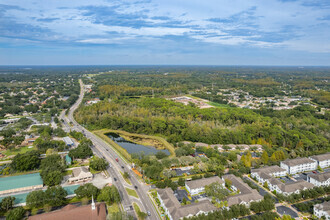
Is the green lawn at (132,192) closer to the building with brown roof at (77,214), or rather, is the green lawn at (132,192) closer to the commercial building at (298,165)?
the building with brown roof at (77,214)

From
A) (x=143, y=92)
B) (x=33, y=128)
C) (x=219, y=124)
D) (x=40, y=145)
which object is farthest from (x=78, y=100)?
(x=219, y=124)

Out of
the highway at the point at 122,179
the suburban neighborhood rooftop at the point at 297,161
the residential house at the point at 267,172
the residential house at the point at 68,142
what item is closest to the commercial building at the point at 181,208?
the highway at the point at 122,179

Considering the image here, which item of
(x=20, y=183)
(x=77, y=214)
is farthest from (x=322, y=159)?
(x=20, y=183)

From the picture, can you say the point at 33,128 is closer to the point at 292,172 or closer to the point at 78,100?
the point at 78,100

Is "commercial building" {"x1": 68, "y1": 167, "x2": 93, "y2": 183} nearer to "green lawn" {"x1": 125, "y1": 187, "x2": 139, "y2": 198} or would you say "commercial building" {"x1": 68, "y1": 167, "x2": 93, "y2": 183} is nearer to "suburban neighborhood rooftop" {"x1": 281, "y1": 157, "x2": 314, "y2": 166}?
"green lawn" {"x1": 125, "y1": 187, "x2": 139, "y2": 198}

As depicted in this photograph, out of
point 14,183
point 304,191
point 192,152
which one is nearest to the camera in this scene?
point 304,191

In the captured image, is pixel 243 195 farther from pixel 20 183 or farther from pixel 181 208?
pixel 20 183

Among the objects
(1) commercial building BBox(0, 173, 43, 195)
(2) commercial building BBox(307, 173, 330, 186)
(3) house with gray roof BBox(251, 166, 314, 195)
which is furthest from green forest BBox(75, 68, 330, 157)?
(1) commercial building BBox(0, 173, 43, 195)
